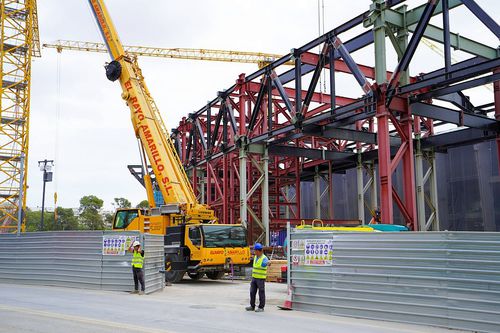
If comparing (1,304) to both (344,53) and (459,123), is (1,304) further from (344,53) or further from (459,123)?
(459,123)

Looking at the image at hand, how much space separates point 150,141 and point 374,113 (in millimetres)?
9521

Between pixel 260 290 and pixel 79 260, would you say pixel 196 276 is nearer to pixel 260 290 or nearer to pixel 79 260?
pixel 79 260

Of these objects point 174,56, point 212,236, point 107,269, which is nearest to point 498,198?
point 212,236

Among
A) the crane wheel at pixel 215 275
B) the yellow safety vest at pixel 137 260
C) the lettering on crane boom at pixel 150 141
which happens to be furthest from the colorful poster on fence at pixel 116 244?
the crane wheel at pixel 215 275

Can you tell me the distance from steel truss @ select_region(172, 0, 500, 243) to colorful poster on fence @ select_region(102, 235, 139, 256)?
8.57 m

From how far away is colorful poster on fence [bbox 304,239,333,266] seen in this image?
37.6 feet

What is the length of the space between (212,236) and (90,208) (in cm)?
7138

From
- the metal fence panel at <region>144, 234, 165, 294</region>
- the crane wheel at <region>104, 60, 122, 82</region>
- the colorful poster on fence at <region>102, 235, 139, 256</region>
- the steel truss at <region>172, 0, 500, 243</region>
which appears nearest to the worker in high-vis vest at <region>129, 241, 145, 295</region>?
the metal fence panel at <region>144, 234, 165, 294</region>

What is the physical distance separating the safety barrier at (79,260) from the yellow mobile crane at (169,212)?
188 centimetres

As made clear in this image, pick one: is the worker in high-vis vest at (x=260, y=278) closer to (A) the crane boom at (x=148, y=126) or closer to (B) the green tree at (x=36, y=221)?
(A) the crane boom at (x=148, y=126)

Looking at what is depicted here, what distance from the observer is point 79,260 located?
17.0m

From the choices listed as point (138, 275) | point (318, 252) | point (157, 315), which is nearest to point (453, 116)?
point (318, 252)

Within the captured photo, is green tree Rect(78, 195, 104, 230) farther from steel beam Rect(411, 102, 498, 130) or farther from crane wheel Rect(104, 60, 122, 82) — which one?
steel beam Rect(411, 102, 498, 130)

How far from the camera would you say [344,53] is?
19.2 meters
